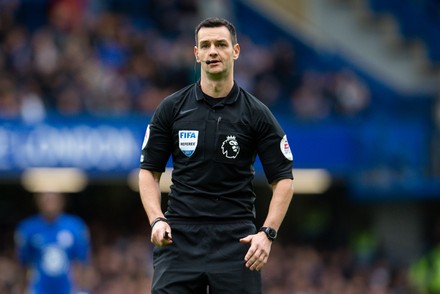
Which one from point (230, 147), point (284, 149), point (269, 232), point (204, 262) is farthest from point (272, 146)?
point (204, 262)

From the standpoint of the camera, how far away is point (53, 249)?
40.3 feet

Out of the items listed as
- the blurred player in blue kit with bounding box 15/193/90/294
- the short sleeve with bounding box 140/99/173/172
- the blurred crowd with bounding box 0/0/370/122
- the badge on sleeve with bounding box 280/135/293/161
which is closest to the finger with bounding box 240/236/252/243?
the badge on sleeve with bounding box 280/135/293/161

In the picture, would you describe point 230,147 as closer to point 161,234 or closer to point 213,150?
point 213,150

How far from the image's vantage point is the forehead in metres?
6.72

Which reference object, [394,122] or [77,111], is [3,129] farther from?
[394,122]

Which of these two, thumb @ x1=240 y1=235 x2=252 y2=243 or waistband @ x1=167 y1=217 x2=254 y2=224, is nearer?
thumb @ x1=240 y1=235 x2=252 y2=243

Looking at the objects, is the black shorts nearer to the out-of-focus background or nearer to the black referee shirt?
the black referee shirt

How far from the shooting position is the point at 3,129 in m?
Answer: 18.1

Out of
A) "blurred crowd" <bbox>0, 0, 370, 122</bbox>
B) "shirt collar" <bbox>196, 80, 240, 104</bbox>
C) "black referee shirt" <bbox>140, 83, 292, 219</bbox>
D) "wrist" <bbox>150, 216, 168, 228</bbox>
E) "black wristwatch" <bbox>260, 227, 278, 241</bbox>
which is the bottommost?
"black wristwatch" <bbox>260, 227, 278, 241</bbox>

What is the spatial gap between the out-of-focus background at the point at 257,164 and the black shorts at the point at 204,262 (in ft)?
34.7

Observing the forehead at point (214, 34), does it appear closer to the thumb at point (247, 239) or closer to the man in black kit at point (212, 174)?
the man in black kit at point (212, 174)

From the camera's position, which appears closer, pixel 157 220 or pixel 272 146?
pixel 157 220

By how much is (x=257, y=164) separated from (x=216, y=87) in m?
12.1

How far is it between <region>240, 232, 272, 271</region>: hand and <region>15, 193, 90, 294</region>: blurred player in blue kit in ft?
19.3
